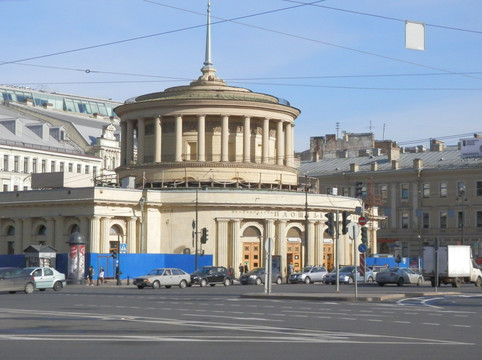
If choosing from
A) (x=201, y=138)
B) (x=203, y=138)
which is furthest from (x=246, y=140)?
(x=201, y=138)

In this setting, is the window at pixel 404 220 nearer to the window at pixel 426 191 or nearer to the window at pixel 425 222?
the window at pixel 425 222

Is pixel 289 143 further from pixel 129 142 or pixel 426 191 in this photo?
pixel 426 191

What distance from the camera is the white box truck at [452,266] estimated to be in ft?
220

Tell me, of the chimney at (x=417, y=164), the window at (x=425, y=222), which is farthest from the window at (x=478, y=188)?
the chimney at (x=417, y=164)

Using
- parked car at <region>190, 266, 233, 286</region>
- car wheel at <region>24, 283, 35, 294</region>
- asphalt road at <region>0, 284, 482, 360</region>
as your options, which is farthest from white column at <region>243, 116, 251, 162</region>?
asphalt road at <region>0, 284, 482, 360</region>

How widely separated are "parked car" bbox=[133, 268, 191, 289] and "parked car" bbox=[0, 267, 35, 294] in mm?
9248

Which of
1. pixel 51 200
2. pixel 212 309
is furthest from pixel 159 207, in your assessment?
pixel 212 309

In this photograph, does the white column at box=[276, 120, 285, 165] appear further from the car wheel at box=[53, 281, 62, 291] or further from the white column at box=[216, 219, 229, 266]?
the car wheel at box=[53, 281, 62, 291]

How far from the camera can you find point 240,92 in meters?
91.5

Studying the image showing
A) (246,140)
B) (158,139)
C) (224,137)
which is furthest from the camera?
(158,139)

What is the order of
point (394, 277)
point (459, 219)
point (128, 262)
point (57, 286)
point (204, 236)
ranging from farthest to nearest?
point (459, 219) → point (204, 236) → point (128, 262) → point (394, 277) → point (57, 286)

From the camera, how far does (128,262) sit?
7662 cm

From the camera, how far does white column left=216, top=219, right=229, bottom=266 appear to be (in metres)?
83.6

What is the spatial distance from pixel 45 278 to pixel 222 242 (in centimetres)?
3024
